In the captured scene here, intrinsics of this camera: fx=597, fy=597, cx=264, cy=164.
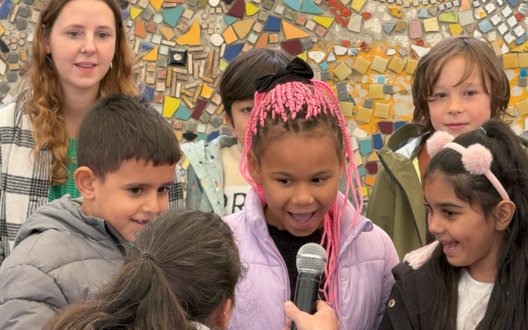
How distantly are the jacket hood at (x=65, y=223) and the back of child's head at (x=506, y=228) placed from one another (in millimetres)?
1062

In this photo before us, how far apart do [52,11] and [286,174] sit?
1402 mm

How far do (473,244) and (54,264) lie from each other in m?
1.27

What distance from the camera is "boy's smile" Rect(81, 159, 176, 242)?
76.0 inches

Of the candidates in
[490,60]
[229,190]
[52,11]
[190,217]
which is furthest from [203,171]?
[490,60]

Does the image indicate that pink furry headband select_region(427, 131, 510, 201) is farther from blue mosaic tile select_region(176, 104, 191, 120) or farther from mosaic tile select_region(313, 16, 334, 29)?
blue mosaic tile select_region(176, 104, 191, 120)

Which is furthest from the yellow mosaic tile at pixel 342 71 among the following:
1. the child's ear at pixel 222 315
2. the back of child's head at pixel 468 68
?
the child's ear at pixel 222 315

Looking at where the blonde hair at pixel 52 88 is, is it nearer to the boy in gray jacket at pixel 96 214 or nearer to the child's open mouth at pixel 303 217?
the boy in gray jacket at pixel 96 214

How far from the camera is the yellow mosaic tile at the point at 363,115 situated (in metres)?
3.50

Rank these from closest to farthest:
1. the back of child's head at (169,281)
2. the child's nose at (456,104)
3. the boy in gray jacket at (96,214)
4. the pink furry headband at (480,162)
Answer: the back of child's head at (169,281) < the boy in gray jacket at (96,214) < the pink furry headband at (480,162) < the child's nose at (456,104)

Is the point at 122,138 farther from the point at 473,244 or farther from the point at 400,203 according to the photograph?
the point at 400,203

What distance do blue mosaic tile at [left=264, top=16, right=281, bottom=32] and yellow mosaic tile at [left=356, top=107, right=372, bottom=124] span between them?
671 mm

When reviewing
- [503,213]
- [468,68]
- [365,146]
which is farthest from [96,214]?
[365,146]

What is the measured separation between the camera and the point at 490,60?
8.79ft

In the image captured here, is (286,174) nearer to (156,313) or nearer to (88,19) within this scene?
(156,313)
